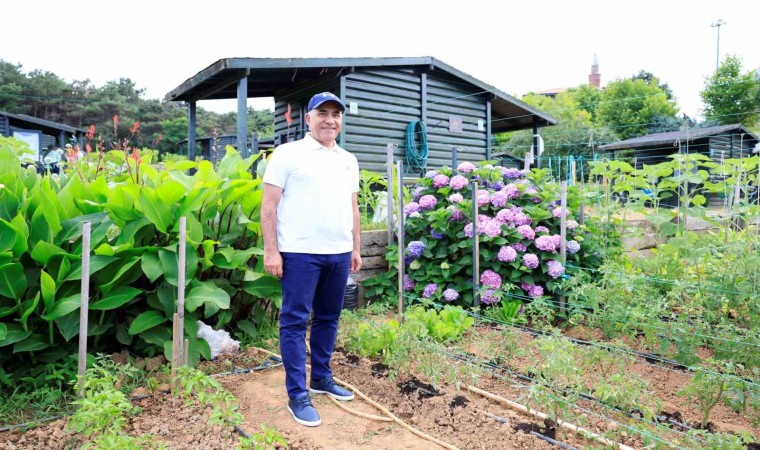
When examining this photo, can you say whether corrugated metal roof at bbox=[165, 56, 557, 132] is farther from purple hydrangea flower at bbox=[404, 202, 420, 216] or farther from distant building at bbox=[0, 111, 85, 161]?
distant building at bbox=[0, 111, 85, 161]

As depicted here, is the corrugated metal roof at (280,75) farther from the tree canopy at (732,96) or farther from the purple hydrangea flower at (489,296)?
the tree canopy at (732,96)

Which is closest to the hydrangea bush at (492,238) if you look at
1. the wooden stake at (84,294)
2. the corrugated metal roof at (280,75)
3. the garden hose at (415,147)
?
the wooden stake at (84,294)

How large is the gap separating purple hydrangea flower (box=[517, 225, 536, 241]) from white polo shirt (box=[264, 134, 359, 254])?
226 cm

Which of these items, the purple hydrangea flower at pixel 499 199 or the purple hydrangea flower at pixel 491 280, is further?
the purple hydrangea flower at pixel 499 199

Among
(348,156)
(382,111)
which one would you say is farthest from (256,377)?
(382,111)

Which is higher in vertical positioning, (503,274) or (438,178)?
(438,178)

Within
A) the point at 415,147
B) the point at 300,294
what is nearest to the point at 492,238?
the point at 300,294

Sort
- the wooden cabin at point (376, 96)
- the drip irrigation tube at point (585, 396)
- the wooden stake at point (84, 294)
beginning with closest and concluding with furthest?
the drip irrigation tube at point (585, 396)
the wooden stake at point (84, 294)
the wooden cabin at point (376, 96)

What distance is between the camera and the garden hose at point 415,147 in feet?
33.8

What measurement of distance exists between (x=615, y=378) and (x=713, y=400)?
28.1 inches

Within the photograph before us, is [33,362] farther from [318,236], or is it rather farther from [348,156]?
[348,156]

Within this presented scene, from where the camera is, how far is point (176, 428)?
8.11ft

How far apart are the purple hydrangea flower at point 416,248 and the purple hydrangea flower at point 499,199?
0.71 m

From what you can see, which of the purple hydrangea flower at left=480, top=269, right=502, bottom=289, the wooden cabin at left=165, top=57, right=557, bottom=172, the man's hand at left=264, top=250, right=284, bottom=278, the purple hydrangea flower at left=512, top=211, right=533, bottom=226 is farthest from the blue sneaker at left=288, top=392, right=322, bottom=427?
Answer: the wooden cabin at left=165, top=57, right=557, bottom=172
